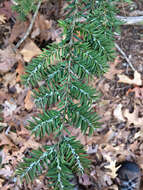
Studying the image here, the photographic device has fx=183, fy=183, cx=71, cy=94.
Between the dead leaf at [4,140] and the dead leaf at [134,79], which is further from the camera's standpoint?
the dead leaf at [134,79]

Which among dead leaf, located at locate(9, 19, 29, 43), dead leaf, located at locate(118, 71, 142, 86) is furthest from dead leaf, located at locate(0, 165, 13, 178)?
dead leaf, located at locate(118, 71, 142, 86)

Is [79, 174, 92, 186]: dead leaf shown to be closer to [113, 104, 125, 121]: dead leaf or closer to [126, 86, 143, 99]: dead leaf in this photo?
[113, 104, 125, 121]: dead leaf

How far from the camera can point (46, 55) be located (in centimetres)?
122

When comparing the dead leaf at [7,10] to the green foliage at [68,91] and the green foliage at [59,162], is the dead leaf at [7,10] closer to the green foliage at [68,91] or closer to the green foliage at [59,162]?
the green foliage at [68,91]

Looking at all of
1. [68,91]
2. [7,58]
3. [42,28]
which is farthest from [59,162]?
[42,28]

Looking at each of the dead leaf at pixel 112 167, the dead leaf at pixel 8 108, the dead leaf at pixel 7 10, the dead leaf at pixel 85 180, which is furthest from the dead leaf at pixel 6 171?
the dead leaf at pixel 7 10

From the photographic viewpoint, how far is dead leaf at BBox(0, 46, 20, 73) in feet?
9.57

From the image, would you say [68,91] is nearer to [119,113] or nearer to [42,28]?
[119,113]

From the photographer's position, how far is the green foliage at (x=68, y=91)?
1.14m

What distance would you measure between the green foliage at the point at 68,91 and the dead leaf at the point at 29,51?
1.63m

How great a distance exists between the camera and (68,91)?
122 cm

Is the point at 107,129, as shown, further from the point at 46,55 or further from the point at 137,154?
the point at 46,55

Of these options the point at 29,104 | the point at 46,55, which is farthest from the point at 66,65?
the point at 29,104

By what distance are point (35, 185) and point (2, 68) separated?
192cm
